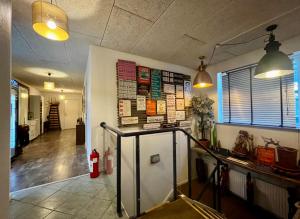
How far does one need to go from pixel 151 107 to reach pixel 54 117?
8.32 metres

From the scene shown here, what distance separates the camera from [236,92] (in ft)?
9.97

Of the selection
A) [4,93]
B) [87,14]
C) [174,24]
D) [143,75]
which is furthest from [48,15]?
[143,75]

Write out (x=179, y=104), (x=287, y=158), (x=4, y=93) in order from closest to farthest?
(x=4, y=93)
(x=287, y=158)
(x=179, y=104)

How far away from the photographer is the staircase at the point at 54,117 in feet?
27.8

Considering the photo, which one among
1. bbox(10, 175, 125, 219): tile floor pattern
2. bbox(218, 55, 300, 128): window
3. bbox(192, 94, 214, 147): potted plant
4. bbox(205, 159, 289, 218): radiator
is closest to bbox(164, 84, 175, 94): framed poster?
bbox(192, 94, 214, 147): potted plant

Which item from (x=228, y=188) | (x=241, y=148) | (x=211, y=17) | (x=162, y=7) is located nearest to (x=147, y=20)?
(x=162, y=7)

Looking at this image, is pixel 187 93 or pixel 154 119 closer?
pixel 154 119

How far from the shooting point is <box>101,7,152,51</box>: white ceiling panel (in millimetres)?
1626

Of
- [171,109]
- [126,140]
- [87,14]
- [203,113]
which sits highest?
[87,14]

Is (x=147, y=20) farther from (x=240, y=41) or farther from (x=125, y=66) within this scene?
(x=240, y=41)

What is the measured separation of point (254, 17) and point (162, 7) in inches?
45.1

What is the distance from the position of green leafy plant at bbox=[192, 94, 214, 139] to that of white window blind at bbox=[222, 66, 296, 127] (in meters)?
0.34

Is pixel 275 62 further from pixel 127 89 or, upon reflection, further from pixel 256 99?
pixel 127 89

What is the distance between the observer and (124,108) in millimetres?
2510
